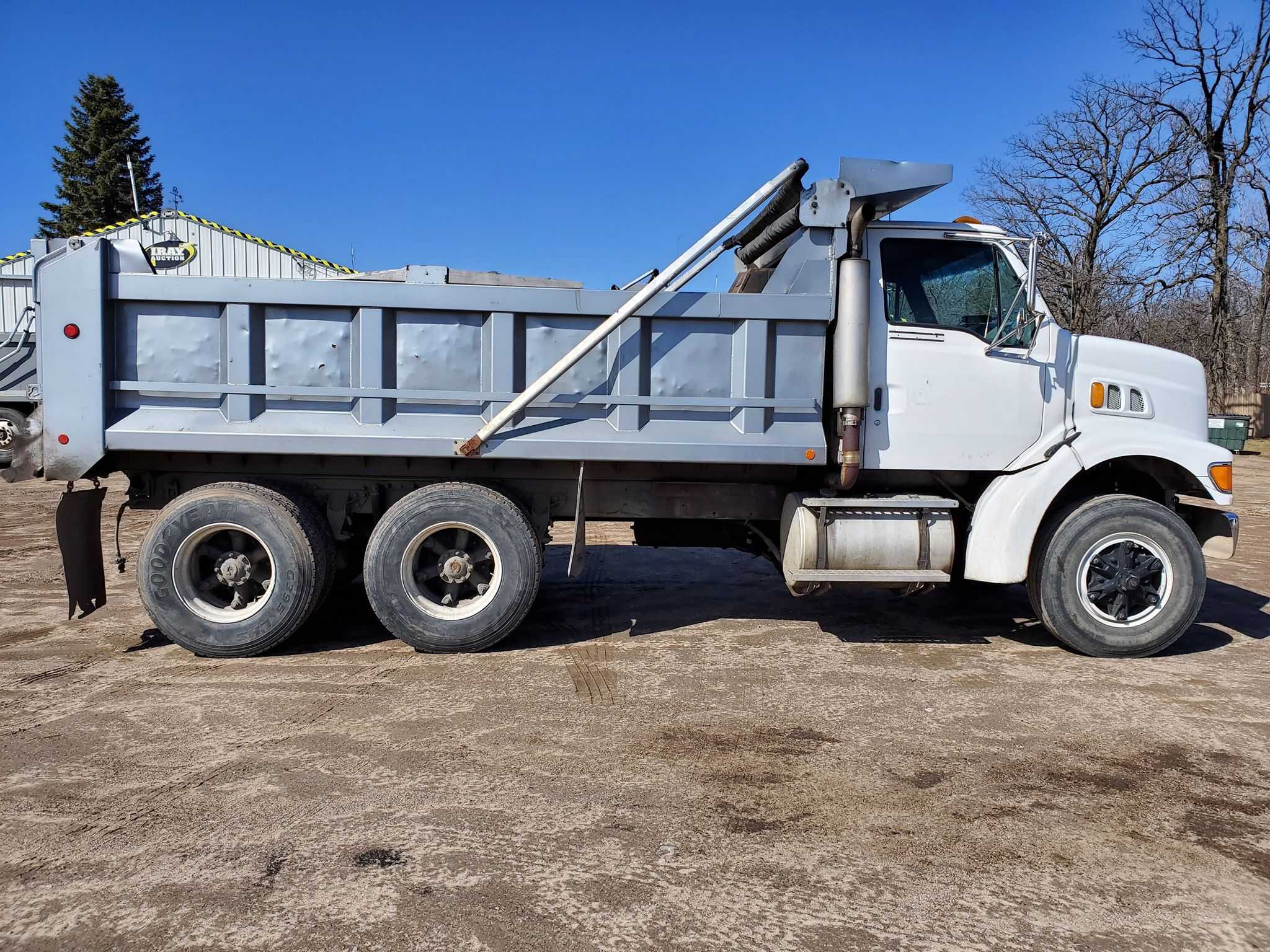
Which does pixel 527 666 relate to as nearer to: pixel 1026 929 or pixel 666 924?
pixel 666 924

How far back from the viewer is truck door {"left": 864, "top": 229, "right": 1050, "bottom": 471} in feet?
17.8

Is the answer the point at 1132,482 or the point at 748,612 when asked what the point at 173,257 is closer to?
the point at 748,612

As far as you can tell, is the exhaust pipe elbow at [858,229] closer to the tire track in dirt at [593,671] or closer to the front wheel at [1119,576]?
the front wheel at [1119,576]

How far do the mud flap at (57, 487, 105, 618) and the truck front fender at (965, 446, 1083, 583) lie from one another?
5643 millimetres

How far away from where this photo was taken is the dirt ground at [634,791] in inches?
106

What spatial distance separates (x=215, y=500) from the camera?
203 inches

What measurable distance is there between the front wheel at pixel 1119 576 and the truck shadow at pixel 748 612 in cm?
41

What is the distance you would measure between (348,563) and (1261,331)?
34.5m

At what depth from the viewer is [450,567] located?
5297 mm

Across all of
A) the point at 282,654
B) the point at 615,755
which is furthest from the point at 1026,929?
the point at 282,654

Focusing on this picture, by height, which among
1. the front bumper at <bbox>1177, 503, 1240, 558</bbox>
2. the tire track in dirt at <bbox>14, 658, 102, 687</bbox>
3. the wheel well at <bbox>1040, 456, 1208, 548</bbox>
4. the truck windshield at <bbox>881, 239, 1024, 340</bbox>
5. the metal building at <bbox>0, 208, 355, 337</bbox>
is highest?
the metal building at <bbox>0, 208, 355, 337</bbox>

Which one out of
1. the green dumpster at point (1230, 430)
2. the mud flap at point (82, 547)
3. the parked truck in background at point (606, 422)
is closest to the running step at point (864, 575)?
the parked truck in background at point (606, 422)

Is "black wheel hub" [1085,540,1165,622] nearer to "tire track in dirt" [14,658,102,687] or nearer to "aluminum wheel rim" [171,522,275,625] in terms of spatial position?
"aluminum wheel rim" [171,522,275,625]

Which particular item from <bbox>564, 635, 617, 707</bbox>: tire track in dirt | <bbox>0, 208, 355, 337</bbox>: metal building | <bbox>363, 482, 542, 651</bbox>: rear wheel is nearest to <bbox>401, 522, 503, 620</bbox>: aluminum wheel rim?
<bbox>363, 482, 542, 651</bbox>: rear wheel
